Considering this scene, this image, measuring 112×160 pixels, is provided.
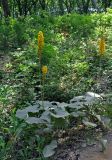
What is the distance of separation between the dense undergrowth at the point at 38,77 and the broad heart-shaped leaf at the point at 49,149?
11 cm

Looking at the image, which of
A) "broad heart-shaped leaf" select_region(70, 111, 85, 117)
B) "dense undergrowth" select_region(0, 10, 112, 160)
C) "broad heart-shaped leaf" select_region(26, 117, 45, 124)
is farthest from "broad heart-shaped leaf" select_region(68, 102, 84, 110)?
"broad heart-shaped leaf" select_region(26, 117, 45, 124)

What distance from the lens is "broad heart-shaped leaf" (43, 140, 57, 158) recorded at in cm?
392

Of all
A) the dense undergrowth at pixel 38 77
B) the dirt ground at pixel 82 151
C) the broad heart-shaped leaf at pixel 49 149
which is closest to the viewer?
the broad heart-shaped leaf at pixel 49 149

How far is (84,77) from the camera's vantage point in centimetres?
629

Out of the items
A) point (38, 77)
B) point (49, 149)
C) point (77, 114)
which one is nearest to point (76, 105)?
point (77, 114)

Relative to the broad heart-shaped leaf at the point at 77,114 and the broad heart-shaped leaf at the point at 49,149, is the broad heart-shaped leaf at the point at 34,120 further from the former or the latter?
the broad heart-shaped leaf at the point at 77,114

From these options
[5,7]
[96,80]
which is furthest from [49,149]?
[5,7]

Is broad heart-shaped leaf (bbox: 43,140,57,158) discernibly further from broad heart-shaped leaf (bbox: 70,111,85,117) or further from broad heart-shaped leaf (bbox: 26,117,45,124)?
broad heart-shaped leaf (bbox: 70,111,85,117)

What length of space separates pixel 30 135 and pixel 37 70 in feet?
7.54

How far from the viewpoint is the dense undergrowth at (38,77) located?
430 cm

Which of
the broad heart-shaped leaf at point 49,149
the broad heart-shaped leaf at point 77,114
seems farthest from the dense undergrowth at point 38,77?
the broad heart-shaped leaf at point 77,114

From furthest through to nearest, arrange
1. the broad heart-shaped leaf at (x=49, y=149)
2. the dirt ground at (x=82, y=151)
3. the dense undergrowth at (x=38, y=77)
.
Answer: the dense undergrowth at (x=38, y=77) → the dirt ground at (x=82, y=151) → the broad heart-shaped leaf at (x=49, y=149)

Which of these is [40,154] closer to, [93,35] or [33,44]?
[33,44]

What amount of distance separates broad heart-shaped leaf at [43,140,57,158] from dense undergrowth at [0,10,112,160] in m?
0.11
